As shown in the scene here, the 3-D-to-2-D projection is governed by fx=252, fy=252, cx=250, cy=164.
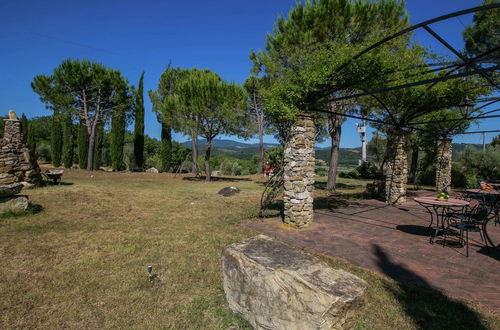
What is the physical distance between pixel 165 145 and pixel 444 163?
20.9 m

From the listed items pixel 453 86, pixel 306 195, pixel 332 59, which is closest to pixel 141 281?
pixel 306 195

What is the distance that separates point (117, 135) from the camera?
22141 millimetres

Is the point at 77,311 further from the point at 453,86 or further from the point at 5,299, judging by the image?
the point at 453,86

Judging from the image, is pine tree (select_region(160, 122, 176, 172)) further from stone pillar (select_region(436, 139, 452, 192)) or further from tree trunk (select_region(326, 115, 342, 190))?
stone pillar (select_region(436, 139, 452, 192))

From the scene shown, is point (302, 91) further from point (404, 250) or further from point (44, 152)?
point (44, 152)

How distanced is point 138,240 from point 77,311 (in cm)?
238

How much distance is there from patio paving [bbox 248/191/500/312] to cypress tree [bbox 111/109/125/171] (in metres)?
19.6

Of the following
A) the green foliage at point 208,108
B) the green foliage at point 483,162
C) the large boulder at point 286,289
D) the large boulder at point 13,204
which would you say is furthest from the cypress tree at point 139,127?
the green foliage at point 483,162

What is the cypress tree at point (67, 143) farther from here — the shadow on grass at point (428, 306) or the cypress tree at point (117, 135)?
the shadow on grass at point (428, 306)

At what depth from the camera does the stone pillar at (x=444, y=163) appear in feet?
38.8

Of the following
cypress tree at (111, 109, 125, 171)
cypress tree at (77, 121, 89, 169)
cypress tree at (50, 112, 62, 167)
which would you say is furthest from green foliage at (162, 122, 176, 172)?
cypress tree at (50, 112, 62, 167)

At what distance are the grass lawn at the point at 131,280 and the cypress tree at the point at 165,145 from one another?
16933mm

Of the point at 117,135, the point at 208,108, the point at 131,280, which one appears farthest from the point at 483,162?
the point at 117,135

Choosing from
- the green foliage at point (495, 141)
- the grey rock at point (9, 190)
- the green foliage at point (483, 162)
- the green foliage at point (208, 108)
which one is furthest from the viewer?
the green foliage at point (495, 141)
